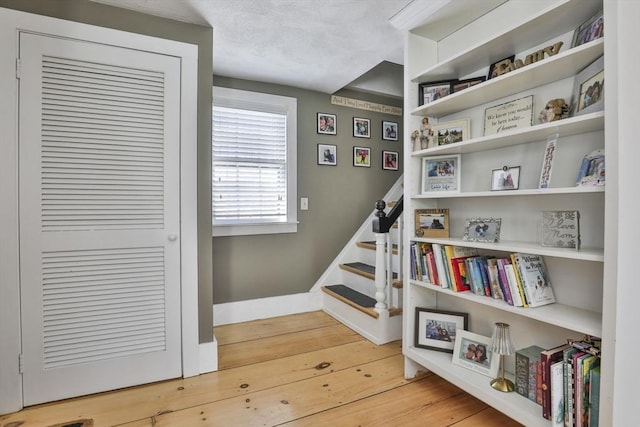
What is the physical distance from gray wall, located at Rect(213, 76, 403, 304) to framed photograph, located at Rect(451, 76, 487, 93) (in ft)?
5.14

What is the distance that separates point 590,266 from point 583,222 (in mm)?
194

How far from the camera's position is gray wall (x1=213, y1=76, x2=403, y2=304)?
2.93 m

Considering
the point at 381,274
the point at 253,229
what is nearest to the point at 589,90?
the point at 381,274

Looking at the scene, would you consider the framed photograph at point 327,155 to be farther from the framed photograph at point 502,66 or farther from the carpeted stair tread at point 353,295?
the framed photograph at point 502,66

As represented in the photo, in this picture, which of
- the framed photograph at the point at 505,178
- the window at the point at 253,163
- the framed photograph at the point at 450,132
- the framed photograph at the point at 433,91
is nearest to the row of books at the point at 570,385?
the framed photograph at the point at 505,178

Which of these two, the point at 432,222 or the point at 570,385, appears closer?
the point at 570,385

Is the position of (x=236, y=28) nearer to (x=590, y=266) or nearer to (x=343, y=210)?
(x=343, y=210)

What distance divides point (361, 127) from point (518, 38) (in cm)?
201

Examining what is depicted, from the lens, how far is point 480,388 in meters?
1.59

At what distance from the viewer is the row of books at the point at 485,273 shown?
1472 mm

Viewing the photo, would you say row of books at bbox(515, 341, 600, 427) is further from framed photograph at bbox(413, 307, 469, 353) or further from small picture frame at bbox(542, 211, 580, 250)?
framed photograph at bbox(413, 307, 469, 353)

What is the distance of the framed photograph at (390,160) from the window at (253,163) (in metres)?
1.11

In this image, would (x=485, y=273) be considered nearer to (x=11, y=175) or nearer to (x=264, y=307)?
(x=264, y=307)

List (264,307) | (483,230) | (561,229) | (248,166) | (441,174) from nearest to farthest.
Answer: (561,229) < (483,230) < (441,174) < (248,166) < (264,307)
